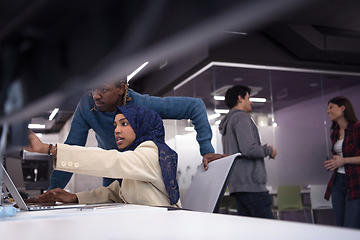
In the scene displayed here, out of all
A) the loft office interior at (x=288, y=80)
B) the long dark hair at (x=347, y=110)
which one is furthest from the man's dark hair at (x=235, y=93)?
the loft office interior at (x=288, y=80)

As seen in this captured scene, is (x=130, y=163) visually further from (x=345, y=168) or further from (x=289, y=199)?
(x=289, y=199)

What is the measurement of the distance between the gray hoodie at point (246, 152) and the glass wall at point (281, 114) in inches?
94.8

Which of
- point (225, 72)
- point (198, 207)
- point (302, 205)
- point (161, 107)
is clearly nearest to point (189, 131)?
point (225, 72)

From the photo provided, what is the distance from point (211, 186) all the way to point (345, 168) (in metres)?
1.73

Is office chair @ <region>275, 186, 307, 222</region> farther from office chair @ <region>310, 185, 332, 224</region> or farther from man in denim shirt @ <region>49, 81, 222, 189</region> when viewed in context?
man in denim shirt @ <region>49, 81, 222, 189</region>

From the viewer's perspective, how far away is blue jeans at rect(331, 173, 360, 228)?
231 cm

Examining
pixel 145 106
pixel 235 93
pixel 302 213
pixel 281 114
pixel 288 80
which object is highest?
pixel 288 80

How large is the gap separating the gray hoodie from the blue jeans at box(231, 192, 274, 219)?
0.04 metres

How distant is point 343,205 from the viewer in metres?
2.47

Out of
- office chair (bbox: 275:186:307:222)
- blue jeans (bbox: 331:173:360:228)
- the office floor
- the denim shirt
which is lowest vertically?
the office floor

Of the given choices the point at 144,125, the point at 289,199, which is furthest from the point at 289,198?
the point at 144,125

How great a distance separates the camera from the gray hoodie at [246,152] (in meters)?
2.18

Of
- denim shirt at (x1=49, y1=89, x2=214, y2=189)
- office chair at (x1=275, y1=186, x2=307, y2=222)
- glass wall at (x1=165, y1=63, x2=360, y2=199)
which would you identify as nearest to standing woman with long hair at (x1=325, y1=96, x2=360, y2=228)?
denim shirt at (x1=49, y1=89, x2=214, y2=189)

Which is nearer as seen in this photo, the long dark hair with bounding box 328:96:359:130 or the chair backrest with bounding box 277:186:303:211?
the long dark hair with bounding box 328:96:359:130
